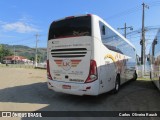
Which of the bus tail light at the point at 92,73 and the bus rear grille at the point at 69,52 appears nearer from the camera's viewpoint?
the bus tail light at the point at 92,73

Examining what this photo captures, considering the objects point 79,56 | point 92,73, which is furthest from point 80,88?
point 79,56

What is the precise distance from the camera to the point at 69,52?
9.98m

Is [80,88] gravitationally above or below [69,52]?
below

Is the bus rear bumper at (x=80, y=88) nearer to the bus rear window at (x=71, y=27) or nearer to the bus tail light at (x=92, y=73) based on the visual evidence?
the bus tail light at (x=92, y=73)

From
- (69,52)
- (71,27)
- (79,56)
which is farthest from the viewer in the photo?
(71,27)

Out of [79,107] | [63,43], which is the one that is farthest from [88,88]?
[63,43]

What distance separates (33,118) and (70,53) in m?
3.48

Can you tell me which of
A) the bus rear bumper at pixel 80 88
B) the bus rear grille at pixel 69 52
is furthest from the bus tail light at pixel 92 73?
the bus rear grille at pixel 69 52

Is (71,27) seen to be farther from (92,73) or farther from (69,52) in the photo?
(92,73)

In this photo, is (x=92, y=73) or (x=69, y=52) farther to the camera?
(x=69, y=52)

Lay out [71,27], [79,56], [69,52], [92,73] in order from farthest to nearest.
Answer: [71,27] < [69,52] < [79,56] < [92,73]

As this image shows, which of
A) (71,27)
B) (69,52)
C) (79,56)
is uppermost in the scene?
(71,27)

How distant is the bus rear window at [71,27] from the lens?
9.73m

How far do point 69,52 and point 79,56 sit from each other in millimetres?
524
